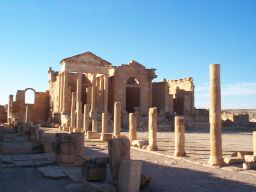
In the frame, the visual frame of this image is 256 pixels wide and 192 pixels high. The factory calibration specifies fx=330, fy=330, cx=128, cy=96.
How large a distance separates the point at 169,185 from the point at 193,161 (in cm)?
A: 412

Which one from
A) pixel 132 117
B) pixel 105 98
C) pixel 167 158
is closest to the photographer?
pixel 167 158

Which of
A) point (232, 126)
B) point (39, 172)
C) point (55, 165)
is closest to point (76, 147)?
point (55, 165)

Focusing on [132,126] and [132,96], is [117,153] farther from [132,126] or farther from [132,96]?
[132,96]

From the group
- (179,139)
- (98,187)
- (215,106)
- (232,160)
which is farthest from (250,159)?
(98,187)

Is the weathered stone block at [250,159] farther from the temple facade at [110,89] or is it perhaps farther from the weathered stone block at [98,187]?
the temple facade at [110,89]

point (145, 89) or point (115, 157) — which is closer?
point (115, 157)

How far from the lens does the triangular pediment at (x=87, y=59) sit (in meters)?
36.6

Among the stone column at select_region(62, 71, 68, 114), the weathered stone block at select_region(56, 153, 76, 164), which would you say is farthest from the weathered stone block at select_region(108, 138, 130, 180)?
the stone column at select_region(62, 71, 68, 114)

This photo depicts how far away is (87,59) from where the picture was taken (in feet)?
123

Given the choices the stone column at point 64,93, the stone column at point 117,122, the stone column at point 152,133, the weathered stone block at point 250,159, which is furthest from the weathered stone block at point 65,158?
the stone column at point 64,93

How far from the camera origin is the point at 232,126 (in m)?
39.9

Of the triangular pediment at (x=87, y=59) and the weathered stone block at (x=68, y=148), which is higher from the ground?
the triangular pediment at (x=87, y=59)

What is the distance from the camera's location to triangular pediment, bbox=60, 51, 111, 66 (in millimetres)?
36647

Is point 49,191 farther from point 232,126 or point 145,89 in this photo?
point 232,126
